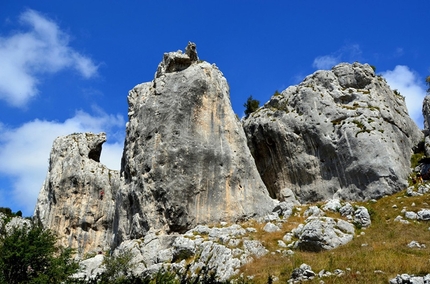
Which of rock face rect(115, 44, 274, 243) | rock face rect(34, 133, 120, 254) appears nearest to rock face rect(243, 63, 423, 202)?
rock face rect(115, 44, 274, 243)

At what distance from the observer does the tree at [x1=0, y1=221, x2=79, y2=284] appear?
890 inches

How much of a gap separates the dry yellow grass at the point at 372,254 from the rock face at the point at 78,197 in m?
25.7

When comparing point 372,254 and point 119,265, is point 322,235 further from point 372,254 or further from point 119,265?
point 119,265

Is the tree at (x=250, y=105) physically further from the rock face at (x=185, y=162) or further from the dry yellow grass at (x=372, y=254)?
the dry yellow grass at (x=372, y=254)

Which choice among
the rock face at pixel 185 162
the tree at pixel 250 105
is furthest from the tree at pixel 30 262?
the tree at pixel 250 105

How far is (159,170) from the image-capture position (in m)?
33.8

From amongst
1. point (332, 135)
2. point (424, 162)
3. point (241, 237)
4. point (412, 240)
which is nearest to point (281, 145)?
point (332, 135)

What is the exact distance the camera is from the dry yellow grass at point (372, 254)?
19.4 metres

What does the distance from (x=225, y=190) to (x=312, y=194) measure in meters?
10.9

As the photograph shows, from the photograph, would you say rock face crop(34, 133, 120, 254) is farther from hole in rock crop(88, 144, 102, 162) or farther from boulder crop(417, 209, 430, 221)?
boulder crop(417, 209, 430, 221)

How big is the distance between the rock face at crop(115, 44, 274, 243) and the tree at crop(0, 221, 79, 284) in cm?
852

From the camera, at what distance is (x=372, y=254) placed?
22.5 meters

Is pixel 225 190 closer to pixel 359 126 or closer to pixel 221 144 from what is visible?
pixel 221 144

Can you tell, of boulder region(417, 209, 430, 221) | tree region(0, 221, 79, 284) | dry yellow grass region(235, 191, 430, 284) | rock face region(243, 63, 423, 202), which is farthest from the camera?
rock face region(243, 63, 423, 202)
